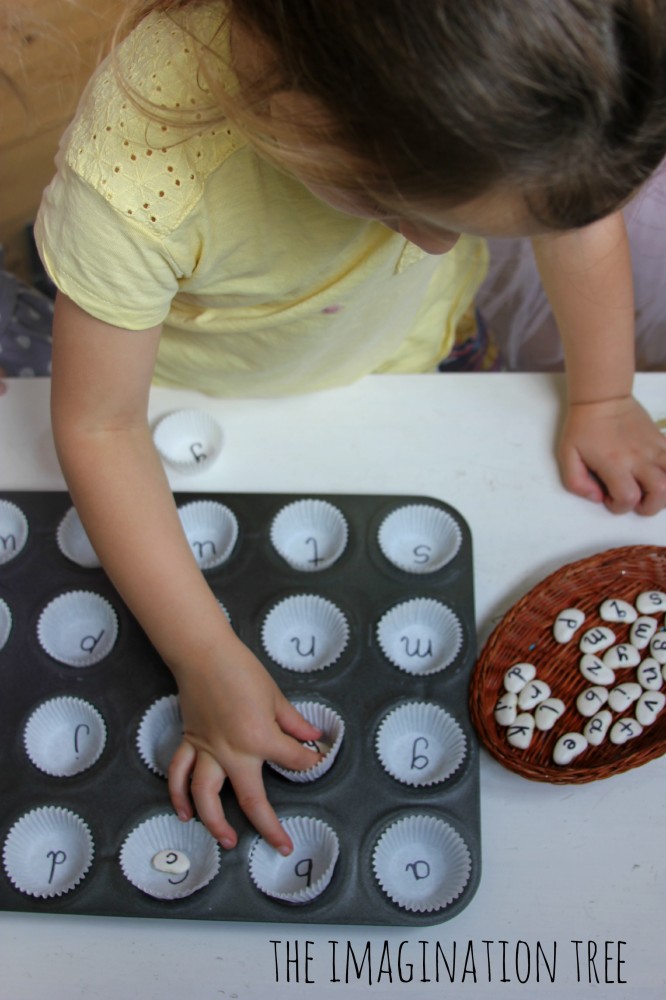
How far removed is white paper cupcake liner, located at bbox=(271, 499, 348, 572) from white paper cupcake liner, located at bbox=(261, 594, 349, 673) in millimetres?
39

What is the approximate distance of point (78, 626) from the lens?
2.12ft

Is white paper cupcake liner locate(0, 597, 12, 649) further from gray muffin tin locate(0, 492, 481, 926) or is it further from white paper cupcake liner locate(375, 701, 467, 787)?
white paper cupcake liner locate(375, 701, 467, 787)

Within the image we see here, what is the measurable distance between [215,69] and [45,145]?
83 centimetres

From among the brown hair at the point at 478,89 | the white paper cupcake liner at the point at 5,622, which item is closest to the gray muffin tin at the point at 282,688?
the white paper cupcake liner at the point at 5,622

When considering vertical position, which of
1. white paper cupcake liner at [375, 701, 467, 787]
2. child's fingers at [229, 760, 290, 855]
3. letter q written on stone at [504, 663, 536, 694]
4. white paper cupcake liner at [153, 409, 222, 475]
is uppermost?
white paper cupcake liner at [153, 409, 222, 475]

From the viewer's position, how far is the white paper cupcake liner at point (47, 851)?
55cm

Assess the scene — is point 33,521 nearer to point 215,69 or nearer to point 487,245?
point 215,69

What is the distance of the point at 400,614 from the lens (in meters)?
0.62

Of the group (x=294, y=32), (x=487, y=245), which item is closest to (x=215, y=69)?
(x=294, y=32)

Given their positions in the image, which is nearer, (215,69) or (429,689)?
(215,69)

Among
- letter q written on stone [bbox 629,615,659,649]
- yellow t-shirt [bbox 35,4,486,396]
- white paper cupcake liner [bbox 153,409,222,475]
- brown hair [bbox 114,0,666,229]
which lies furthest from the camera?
white paper cupcake liner [bbox 153,409,222,475]

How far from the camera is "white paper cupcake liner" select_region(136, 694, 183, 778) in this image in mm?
590

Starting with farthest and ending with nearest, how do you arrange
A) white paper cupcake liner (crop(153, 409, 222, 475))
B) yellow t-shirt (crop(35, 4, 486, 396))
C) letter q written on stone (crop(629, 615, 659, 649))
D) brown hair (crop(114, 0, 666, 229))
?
white paper cupcake liner (crop(153, 409, 222, 475))
letter q written on stone (crop(629, 615, 659, 649))
yellow t-shirt (crop(35, 4, 486, 396))
brown hair (crop(114, 0, 666, 229))

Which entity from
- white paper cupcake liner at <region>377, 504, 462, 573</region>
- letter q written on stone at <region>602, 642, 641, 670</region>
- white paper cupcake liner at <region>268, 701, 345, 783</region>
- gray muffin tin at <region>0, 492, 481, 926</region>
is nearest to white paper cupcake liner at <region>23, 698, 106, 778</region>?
gray muffin tin at <region>0, 492, 481, 926</region>
